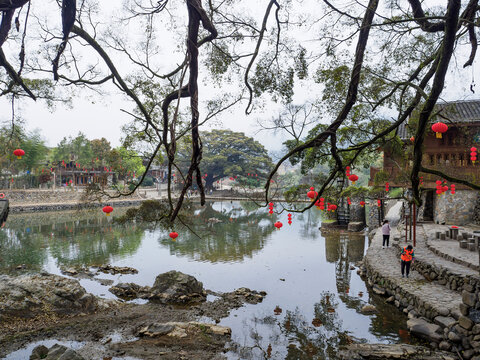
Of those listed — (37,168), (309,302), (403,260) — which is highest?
(37,168)

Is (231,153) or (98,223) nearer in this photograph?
(98,223)

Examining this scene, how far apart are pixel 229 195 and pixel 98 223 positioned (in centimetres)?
1716

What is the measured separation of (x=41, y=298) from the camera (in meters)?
7.37

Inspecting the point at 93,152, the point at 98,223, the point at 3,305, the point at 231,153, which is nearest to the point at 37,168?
the point at 93,152

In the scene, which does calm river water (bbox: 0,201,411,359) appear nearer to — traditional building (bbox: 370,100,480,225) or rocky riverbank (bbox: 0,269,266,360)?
rocky riverbank (bbox: 0,269,266,360)

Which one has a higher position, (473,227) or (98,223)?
(473,227)

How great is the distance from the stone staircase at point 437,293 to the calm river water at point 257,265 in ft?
1.31

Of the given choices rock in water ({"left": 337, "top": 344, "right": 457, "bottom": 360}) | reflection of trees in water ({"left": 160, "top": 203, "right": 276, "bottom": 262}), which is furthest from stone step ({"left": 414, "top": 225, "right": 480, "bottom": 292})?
reflection of trees in water ({"left": 160, "top": 203, "right": 276, "bottom": 262})

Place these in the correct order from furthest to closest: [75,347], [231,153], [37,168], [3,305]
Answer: [231,153] → [37,168] → [3,305] → [75,347]

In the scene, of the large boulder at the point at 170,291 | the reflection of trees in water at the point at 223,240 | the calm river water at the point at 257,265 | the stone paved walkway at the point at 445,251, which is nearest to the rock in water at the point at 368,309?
the calm river water at the point at 257,265

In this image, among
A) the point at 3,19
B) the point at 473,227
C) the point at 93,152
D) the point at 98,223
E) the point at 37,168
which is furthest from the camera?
the point at 93,152

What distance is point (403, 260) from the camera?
845 cm

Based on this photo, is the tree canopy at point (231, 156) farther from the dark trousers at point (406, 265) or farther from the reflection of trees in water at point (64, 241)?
the dark trousers at point (406, 265)

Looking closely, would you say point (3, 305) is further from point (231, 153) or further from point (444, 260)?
point (231, 153)
